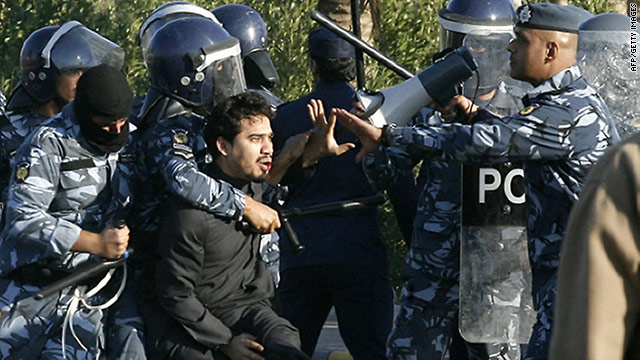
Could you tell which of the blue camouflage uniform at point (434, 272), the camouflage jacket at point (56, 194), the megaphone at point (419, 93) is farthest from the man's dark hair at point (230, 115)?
the blue camouflage uniform at point (434, 272)

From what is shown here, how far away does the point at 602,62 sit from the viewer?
17.4 feet

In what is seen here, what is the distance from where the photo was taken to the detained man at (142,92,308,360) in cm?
455

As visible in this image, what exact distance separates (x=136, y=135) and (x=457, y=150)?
1321 millimetres

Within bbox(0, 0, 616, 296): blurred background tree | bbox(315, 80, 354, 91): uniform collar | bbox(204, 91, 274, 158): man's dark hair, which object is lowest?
bbox(0, 0, 616, 296): blurred background tree

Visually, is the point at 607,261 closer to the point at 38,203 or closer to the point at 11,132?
the point at 38,203

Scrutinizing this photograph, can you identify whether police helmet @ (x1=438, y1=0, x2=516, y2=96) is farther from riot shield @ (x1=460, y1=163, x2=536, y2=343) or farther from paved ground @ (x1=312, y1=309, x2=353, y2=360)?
paved ground @ (x1=312, y1=309, x2=353, y2=360)

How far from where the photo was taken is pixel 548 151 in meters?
4.48

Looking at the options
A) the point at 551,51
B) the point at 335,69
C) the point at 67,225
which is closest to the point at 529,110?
the point at 551,51

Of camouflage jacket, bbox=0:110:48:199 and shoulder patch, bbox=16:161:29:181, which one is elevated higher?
shoulder patch, bbox=16:161:29:181

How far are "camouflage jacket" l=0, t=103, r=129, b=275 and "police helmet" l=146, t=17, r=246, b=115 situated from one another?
461 mm

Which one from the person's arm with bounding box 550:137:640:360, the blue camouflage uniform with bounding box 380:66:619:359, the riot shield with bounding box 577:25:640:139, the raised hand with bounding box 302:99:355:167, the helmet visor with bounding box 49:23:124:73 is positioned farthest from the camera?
the helmet visor with bounding box 49:23:124:73

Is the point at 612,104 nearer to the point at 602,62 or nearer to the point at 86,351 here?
the point at 602,62

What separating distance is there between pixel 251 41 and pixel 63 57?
3.86 feet

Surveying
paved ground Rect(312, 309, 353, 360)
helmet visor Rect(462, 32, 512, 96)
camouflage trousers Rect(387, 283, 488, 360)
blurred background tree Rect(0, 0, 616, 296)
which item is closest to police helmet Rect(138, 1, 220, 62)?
helmet visor Rect(462, 32, 512, 96)
